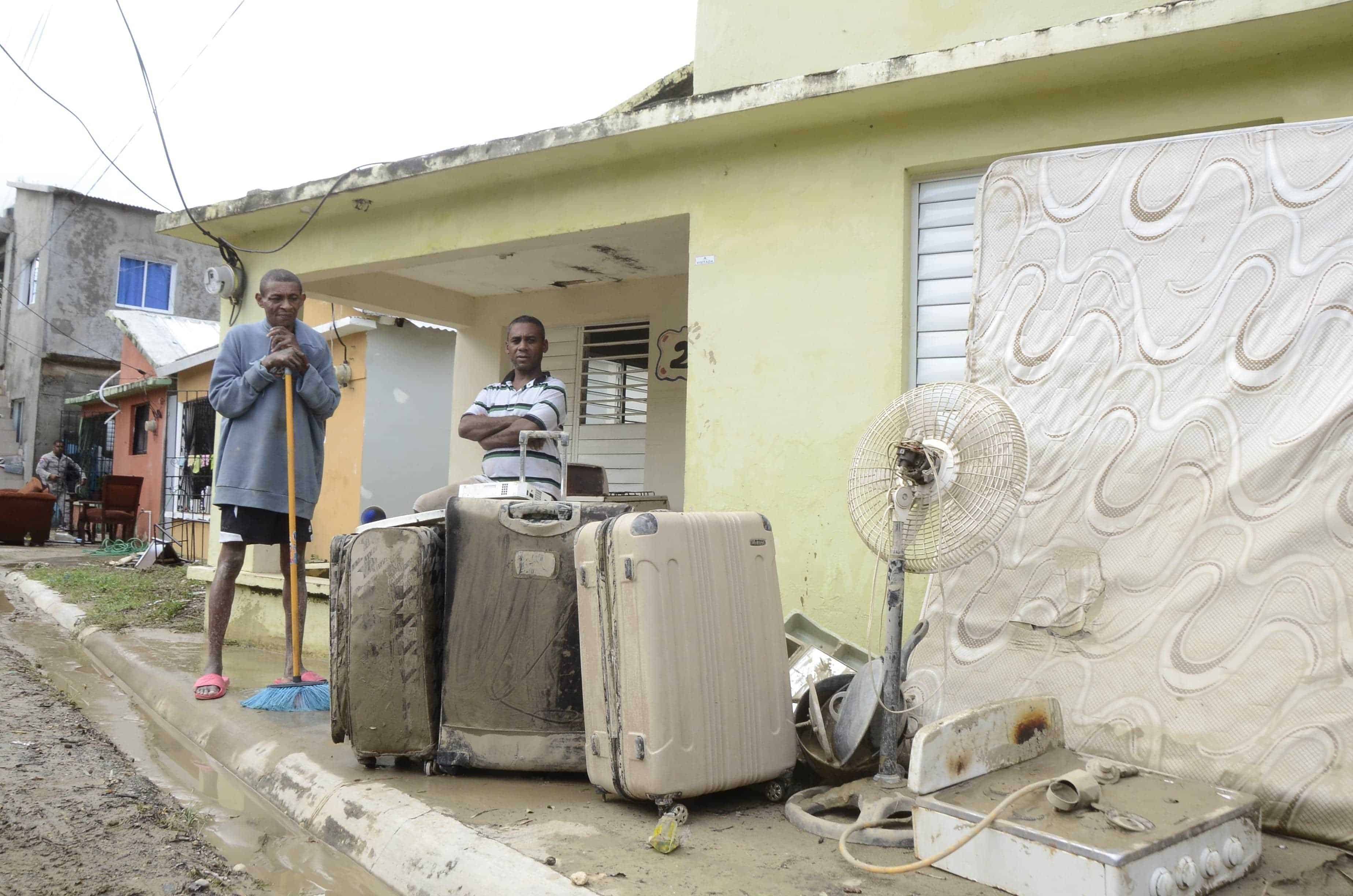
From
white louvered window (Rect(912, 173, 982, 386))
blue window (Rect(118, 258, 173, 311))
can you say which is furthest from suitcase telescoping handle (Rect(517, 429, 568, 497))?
blue window (Rect(118, 258, 173, 311))

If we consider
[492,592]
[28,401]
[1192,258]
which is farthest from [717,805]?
[28,401]

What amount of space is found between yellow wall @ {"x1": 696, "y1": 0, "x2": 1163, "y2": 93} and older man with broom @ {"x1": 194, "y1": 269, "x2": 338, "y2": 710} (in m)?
2.72

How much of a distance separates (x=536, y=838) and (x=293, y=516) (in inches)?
96.5

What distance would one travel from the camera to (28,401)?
23578mm

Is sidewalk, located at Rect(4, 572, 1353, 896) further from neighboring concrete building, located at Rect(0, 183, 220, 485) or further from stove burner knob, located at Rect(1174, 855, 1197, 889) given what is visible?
neighboring concrete building, located at Rect(0, 183, 220, 485)

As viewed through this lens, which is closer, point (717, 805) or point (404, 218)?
point (717, 805)

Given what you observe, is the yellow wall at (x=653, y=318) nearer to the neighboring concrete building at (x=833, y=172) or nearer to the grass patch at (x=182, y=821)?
the neighboring concrete building at (x=833, y=172)

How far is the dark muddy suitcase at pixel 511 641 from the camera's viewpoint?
3.40m

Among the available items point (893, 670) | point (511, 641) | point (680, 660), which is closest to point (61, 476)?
point (511, 641)

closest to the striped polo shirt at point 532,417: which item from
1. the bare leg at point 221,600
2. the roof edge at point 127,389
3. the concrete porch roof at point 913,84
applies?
the bare leg at point 221,600

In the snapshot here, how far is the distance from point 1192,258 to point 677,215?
8.93 ft

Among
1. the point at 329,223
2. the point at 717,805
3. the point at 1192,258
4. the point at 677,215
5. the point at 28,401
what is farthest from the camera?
the point at 28,401

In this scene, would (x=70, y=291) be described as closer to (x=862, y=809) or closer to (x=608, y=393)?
(x=608, y=393)

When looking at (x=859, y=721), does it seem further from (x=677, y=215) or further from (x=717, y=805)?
(x=677, y=215)
